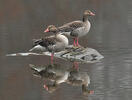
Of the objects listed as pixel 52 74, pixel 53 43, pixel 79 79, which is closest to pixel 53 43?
pixel 53 43

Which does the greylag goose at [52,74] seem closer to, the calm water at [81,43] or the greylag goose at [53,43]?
the calm water at [81,43]

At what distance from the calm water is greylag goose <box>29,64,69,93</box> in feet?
0.99

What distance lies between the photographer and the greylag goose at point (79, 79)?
15.2 metres

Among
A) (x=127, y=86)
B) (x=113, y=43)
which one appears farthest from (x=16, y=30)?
(x=127, y=86)

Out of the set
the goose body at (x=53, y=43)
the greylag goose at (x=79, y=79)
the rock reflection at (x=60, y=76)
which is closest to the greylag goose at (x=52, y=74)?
the rock reflection at (x=60, y=76)

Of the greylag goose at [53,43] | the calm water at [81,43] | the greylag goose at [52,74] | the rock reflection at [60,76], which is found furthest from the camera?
the greylag goose at [53,43]

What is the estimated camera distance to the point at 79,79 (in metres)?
16.2

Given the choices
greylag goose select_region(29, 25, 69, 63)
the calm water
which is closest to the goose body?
greylag goose select_region(29, 25, 69, 63)

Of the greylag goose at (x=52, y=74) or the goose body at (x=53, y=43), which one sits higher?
the goose body at (x=53, y=43)

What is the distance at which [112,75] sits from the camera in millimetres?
16391

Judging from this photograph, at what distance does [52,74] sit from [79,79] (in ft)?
4.03

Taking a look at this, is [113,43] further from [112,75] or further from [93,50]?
[112,75]

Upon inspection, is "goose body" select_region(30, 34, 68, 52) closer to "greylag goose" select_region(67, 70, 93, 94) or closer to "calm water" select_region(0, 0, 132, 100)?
"calm water" select_region(0, 0, 132, 100)

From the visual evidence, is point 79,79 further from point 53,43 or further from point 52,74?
point 53,43
